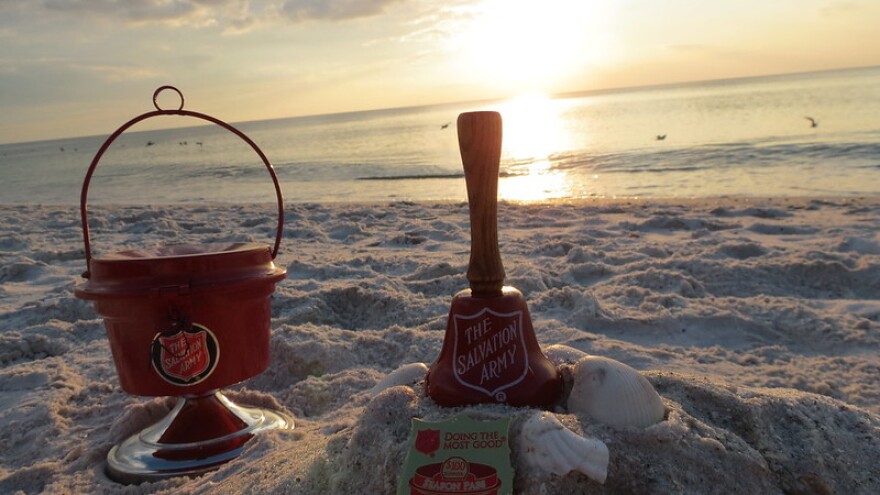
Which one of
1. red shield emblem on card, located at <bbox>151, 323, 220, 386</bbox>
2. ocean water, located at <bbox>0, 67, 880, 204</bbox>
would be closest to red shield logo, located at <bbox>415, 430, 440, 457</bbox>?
red shield emblem on card, located at <bbox>151, 323, 220, 386</bbox>

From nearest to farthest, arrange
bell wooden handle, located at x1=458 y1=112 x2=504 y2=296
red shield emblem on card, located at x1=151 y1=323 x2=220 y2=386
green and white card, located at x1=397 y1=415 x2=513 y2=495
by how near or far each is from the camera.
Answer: green and white card, located at x1=397 y1=415 x2=513 y2=495 → bell wooden handle, located at x1=458 y1=112 x2=504 y2=296 → red shield emblem on card, located at x1=151 y1=323 x2=220 y2=386

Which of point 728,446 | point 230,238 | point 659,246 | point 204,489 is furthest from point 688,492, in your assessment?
point 230,238

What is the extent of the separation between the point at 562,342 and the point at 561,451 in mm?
1778

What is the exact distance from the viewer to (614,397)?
136 cm

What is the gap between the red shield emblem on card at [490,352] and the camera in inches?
55.1

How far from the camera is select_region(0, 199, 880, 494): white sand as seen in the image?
1425 mm

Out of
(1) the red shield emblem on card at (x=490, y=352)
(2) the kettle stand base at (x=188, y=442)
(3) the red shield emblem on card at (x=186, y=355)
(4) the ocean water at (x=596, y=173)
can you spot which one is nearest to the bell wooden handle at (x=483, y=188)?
(1) the red shield emblem on card at (x=490, y=352)

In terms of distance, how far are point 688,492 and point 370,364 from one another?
5.90 ft

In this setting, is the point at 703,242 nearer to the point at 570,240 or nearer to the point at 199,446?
the point at 570,240

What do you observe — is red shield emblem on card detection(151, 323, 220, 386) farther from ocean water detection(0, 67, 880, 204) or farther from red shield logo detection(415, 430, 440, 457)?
ocean water detection(0, 67, 880, 204)

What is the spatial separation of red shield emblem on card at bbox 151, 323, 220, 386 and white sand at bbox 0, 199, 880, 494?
0.95ft

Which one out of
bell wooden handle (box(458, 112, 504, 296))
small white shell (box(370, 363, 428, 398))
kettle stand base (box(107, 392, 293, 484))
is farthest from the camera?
kettle stand base (box(107, 392, 293, 484))

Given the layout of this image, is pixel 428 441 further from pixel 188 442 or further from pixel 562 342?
pixel 562 342

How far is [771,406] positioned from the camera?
1642 millimetres
